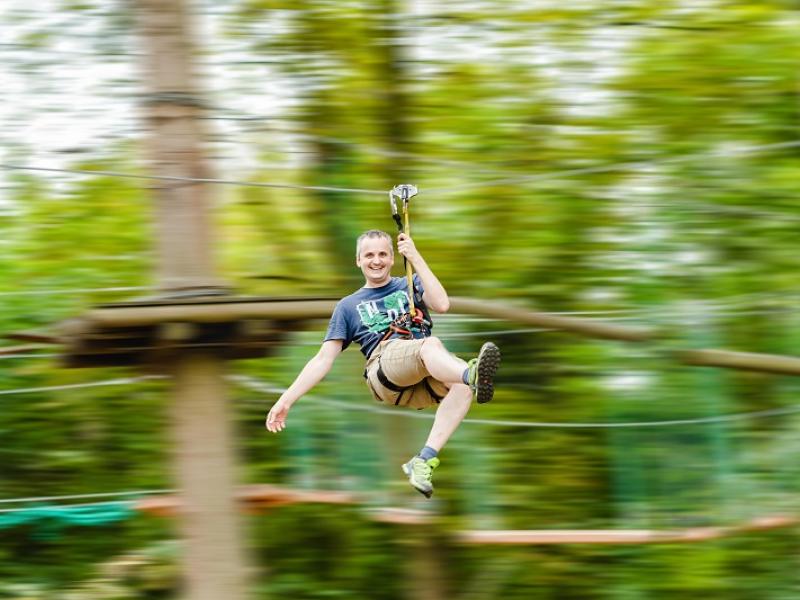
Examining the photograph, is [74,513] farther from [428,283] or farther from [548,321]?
[428,283]

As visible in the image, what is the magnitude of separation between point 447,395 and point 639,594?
3541 mm

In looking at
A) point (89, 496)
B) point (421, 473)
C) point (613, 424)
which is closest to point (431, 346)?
point (421, 473)

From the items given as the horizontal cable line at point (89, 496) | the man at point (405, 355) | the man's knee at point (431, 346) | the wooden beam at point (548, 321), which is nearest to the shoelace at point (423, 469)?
the man at point (405, 355)

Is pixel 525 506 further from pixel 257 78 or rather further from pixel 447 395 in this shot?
pixel 447 395

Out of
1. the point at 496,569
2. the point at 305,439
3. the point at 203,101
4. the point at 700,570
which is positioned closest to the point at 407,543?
the point at 496,569

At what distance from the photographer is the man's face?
7.30 feet

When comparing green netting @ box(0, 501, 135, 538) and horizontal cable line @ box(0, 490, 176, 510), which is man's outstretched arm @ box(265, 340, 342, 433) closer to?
horizontal cable line @ box(0, 490, 176, 510)

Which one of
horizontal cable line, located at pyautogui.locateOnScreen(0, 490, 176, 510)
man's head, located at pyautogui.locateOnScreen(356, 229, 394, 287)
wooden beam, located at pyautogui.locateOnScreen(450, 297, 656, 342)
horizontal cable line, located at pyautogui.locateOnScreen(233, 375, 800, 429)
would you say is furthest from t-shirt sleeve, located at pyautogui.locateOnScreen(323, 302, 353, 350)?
horizontal cable line, located at pyautogui.locateOnScreen(0, 490, 176, 510)

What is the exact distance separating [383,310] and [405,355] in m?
0.18

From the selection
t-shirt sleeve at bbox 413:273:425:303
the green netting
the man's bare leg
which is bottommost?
the green netting

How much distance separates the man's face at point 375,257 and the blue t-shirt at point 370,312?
2.4 inches

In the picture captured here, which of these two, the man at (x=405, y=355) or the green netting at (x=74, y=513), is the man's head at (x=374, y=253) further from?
the green netting at (x=74, y=513)

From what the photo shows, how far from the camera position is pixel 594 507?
5.26 meters

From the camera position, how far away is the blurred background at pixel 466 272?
197 inches
